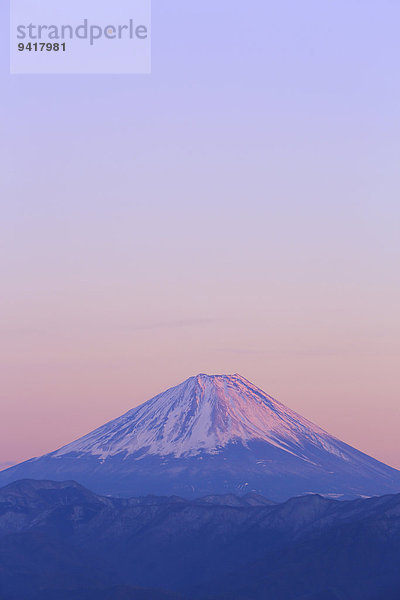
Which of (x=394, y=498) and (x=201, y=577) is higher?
(x=394, y=498)

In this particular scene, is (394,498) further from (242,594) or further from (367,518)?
(242,594)

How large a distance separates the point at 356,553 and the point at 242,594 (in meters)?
19.9

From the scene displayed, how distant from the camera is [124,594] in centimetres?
16638

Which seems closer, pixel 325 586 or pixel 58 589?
pixel 325 586

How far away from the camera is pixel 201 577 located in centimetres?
19788

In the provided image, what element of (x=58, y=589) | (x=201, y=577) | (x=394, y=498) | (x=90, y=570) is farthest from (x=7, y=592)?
(x=394, y=498)

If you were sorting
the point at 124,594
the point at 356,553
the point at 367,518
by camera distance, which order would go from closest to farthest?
the point at 124,594 → the point at 356,553 → the point at 367,518

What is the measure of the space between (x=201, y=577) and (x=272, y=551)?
12915 mm

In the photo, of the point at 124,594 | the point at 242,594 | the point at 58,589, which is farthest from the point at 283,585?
the point at 58,589

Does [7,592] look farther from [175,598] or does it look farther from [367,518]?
[367,518]

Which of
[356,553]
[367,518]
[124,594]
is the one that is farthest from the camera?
[367,518]

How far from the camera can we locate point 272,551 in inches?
7776

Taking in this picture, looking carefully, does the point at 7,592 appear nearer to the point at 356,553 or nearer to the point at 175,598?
A: the point at 175,598

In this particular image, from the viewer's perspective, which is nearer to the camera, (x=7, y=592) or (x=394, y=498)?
(x=7, y=592)
